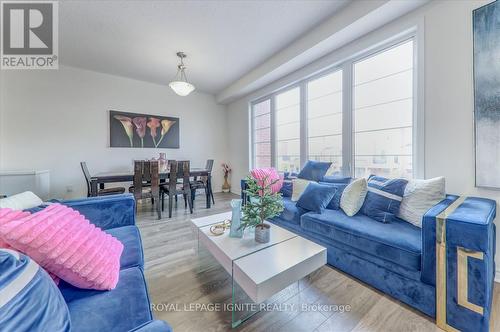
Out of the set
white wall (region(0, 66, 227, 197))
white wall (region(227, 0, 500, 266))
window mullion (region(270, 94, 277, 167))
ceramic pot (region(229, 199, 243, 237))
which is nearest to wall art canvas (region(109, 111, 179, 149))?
white wall (region(0, 66, 227, 197))

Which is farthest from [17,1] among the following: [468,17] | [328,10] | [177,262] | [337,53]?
[468,17]

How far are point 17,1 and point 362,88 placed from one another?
414cm

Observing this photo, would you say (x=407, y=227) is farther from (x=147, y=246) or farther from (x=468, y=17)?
(x=147, y=246)

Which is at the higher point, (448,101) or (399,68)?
(399,68)

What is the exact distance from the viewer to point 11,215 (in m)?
0.80

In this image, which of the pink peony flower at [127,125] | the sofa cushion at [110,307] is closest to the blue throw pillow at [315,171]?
the sofa cushion at [110,307]

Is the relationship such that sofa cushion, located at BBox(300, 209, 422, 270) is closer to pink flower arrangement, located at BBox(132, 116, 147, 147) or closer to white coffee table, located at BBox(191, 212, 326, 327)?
white coffee table, located at BBox(191, 212, 326, 327)

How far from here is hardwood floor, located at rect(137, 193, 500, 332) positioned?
3.92ft

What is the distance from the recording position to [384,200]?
5.89ft

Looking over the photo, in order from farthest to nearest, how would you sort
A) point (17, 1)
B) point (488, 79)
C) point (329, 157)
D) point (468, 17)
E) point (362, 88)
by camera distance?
point (329, 157), point (362, 88), point (17, 1), point (468, 17), point (488, 79)
